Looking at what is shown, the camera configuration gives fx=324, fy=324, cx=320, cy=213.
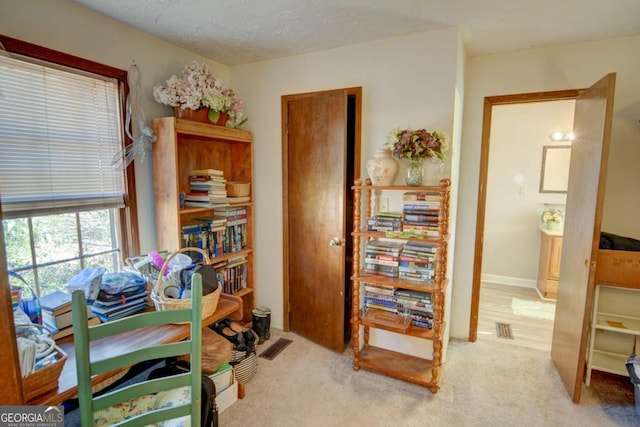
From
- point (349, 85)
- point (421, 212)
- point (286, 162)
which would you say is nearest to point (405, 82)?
point (349, 85)

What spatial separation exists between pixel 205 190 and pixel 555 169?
4.12 metres

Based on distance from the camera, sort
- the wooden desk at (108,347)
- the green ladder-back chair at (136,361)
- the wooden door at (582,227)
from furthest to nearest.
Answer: the wooden door at (582,227) < the wooden desk at (108,347) < the green ladder-back chair at (136,361)

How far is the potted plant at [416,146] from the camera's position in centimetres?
204

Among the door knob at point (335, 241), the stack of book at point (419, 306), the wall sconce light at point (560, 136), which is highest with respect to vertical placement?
the wall sconce light at point (560, 136)

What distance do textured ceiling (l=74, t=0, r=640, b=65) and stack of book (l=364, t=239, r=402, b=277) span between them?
146 cm

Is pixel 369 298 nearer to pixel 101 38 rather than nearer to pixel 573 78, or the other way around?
pixel 573 78

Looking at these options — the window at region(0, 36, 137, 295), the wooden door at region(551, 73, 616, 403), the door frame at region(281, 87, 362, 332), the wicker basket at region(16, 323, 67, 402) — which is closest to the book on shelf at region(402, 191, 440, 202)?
the door frame at region(281, 87, 362, 332)

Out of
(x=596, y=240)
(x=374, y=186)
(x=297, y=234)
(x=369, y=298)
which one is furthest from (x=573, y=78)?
(x=297, y=234)

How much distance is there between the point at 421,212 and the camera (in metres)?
2.13

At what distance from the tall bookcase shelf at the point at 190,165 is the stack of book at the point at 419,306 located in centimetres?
142

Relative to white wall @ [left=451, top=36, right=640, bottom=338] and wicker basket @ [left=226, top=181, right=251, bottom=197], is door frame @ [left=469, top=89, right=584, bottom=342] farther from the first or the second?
wicker basket @ [left=226, top=181, right=251, bottom=197]

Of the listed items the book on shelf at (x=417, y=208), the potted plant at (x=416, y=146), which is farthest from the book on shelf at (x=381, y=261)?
the potted plant at (x=416, y=146)

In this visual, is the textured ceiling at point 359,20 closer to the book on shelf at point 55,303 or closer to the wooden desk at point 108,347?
the book on shelf at point 55,303

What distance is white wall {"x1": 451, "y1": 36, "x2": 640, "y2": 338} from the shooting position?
2.26m
